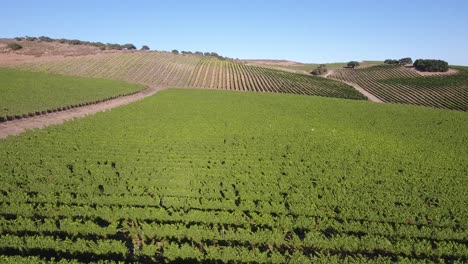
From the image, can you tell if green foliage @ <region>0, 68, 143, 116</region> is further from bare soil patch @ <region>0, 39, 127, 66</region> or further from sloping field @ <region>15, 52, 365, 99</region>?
bare soil patch @ <region>0, 39, 127, 66</region>

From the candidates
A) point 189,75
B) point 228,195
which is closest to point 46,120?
point 228,195

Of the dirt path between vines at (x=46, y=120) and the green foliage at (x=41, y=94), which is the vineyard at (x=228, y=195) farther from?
the green foliage at (x=41, y=94)

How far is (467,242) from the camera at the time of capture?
12086 mm

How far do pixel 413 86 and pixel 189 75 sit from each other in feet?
165

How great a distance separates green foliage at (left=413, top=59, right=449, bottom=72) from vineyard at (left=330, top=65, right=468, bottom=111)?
2747 millimetres

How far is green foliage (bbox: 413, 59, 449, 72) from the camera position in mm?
84812

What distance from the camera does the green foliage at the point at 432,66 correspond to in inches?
3339

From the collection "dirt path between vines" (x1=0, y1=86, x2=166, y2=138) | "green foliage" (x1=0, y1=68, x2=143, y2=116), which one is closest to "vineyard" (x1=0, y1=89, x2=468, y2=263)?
"dirt path between vines" (x1=0, y1=86, x2=166, y2=138)

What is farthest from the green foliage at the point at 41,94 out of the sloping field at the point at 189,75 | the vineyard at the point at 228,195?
the sloping field at the point at 189,75

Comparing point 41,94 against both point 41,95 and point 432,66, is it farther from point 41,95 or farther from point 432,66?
point 432,66

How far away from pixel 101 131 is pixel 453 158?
2437cm

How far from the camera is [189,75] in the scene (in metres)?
83.4

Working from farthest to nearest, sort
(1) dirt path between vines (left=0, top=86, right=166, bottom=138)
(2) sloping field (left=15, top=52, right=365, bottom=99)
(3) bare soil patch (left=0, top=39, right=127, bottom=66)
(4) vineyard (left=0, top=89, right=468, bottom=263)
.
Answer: (3) bare soil patch (left=0, top=39, right=127, bottom=66) < (2) sloping field (left=15, top=52, right=365, bottom=99) < (1) dirt path between vines (left=0, top=86, right=166, bottom=138) < (4) vineyard (left=0, top=89, right=468, bottom=263)

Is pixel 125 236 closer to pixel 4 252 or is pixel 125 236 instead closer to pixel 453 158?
pixel 4 252
